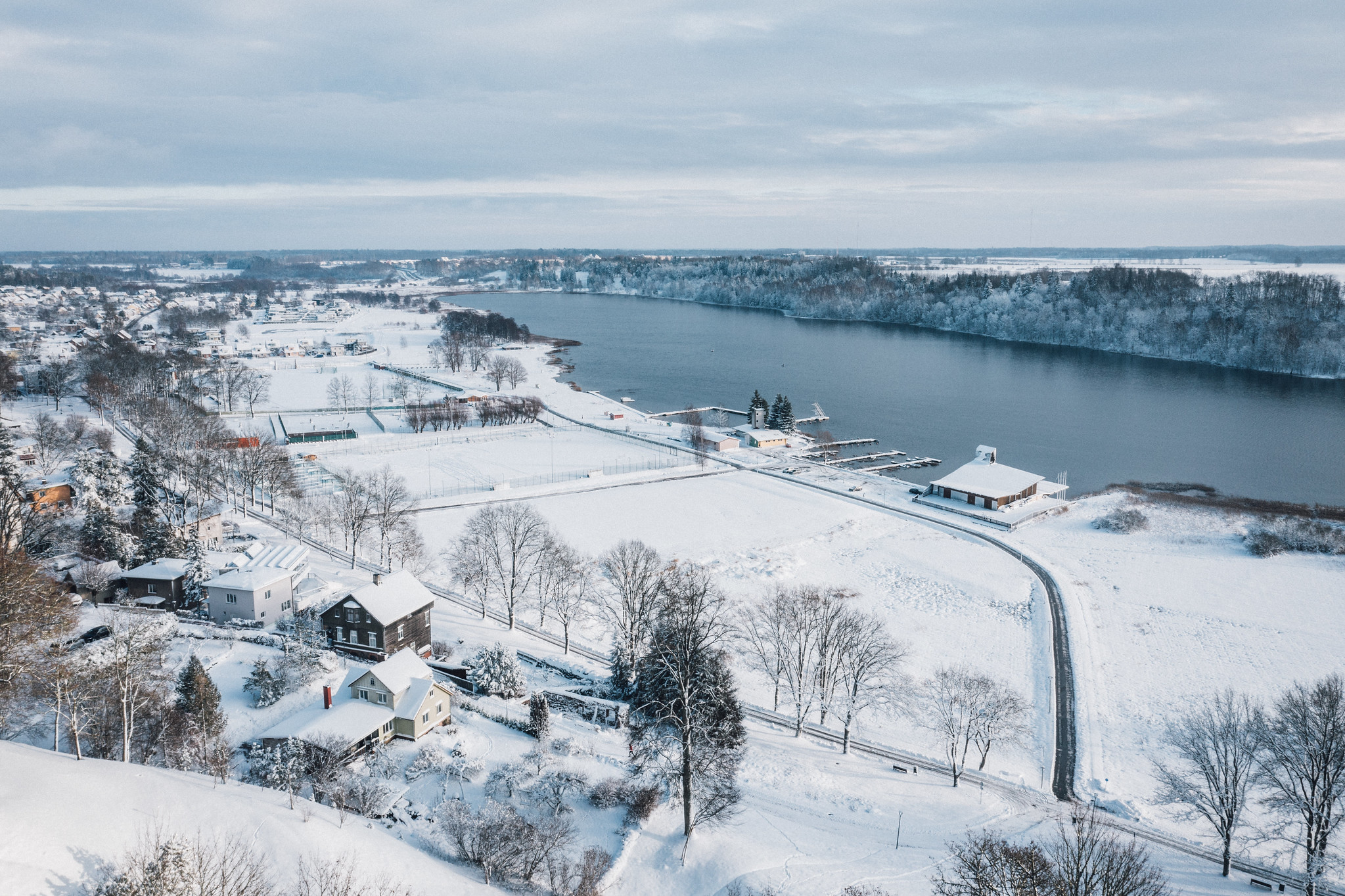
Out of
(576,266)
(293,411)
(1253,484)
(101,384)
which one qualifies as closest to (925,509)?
(1253,484)

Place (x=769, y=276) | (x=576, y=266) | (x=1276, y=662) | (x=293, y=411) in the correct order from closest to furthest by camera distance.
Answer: (x=1276, y=662) < (x=293, y=411) < (x=769, y=276) < (x=576, y=266)

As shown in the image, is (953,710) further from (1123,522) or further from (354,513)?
(354,513)

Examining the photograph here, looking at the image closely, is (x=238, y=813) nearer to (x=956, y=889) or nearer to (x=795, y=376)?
(x=956, y=889)

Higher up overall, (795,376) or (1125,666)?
(795,376)

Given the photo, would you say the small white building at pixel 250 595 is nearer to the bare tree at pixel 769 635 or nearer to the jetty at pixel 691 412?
the bare tree at pixel 769 635

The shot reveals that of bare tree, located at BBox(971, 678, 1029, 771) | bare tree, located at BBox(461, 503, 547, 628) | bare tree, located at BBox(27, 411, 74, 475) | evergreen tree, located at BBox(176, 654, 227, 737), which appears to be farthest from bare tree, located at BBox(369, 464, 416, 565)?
bare tree, located at BBox(971, 678, 1029, 771)

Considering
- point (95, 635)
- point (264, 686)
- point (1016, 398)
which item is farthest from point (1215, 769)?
point (1016, 398)

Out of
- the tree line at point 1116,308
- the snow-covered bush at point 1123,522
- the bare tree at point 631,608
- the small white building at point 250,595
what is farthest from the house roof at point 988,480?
the tree line at point 1116,308
